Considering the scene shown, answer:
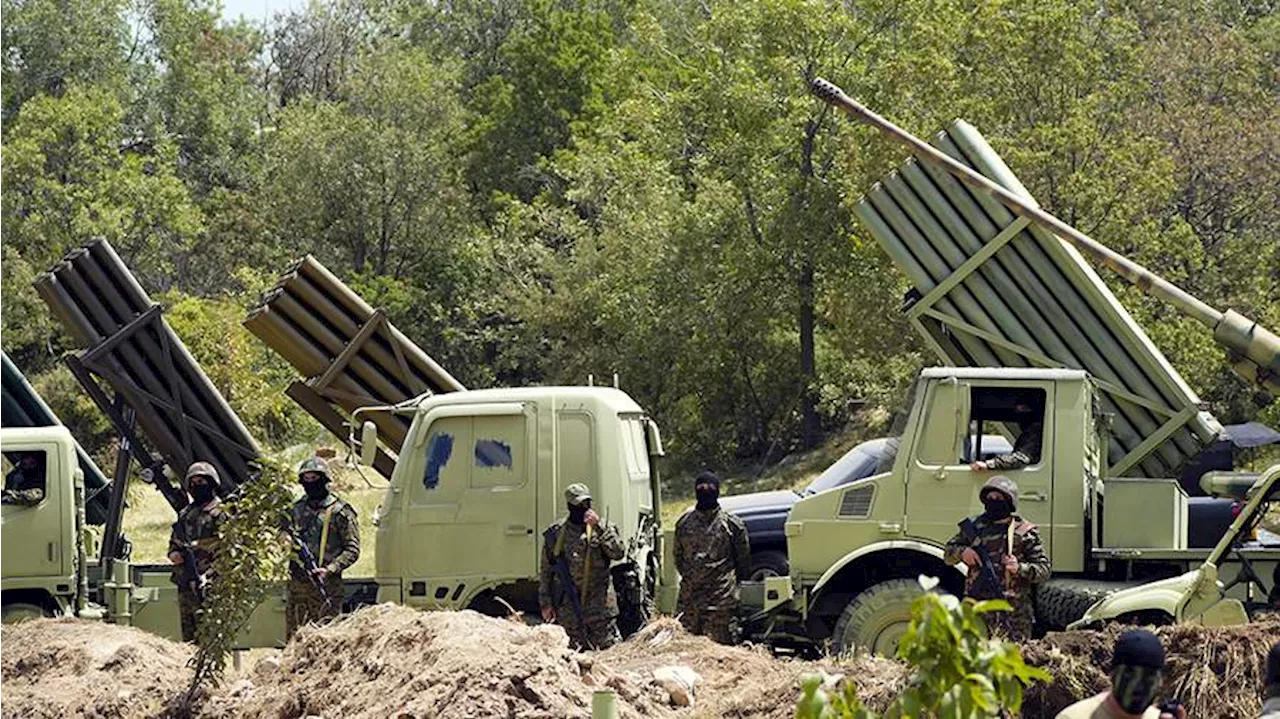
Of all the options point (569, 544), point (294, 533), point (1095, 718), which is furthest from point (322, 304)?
point (1095, 718)

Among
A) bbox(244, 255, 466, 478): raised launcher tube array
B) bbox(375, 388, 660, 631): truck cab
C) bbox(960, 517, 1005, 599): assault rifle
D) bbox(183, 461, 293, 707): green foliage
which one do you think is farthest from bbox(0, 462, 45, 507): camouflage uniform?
bbox(960, 517, 1005, 599): assault rifle

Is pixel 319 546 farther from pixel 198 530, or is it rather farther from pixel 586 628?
pixel 586 628

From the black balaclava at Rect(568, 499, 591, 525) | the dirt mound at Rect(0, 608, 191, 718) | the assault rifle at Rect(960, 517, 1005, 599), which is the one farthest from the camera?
the black balaclava at Rect(568, 499, 591, 525)

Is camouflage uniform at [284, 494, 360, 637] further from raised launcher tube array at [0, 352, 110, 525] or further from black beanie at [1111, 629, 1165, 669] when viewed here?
black beanie at [1111, 629, 1165, 669]

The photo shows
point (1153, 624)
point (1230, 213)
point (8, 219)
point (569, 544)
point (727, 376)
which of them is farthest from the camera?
point (8, 219)

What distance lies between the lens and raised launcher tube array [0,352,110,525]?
18.5 metres

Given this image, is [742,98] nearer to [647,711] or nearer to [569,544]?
[569,544]

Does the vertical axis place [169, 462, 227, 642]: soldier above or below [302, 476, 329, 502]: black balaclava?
below

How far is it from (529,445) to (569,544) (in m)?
0.96

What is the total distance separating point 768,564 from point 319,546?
4.83m

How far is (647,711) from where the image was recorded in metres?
11.1

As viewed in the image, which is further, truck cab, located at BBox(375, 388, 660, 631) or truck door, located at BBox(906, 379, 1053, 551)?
truck cab, located at BBox(375, 388, 660, 631)

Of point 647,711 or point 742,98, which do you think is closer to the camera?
point 647,711

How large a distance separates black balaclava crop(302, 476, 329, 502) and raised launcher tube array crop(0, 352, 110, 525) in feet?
15.2
